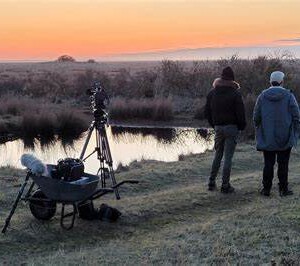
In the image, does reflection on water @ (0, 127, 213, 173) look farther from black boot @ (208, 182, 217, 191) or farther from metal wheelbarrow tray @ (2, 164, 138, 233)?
metal wheelbarrow tray @ (2, 164, 138, 233)

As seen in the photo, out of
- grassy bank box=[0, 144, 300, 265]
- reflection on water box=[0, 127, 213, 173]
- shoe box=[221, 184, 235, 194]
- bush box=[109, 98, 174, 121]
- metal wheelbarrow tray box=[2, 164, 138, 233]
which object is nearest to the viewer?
grassy bank box=[0, 144, 300, 265]

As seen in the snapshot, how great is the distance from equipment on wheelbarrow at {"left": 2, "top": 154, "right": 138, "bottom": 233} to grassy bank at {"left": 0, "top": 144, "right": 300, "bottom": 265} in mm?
166

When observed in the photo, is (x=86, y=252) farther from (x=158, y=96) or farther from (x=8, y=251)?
(x=158, y=96)

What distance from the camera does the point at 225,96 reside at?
958cm

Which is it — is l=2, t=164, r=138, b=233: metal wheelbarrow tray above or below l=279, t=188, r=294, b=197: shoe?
above

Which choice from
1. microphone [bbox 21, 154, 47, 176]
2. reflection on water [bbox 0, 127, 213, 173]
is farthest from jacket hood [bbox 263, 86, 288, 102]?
reflection on water [bbox 0, 127, 213, 173]

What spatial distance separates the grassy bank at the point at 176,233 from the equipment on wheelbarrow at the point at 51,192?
0.17m

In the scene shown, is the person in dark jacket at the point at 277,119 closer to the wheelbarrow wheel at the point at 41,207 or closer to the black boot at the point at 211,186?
the black boot at the point at 211,186

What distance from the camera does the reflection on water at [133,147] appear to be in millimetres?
20453

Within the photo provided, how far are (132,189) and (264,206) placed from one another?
3545mm

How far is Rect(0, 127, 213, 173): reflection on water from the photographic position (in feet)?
67.1

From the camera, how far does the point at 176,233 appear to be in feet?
24.7

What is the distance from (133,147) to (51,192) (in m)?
15.5

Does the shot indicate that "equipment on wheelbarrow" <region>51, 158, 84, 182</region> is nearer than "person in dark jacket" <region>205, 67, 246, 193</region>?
Yes
